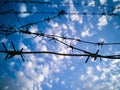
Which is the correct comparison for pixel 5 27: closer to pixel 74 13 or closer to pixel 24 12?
pixel 24 12

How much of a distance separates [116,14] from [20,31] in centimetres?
453

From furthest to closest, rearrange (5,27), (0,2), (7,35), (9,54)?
(0,2)
(5,27)
(7,35)
(9,54)

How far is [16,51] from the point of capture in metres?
3.69

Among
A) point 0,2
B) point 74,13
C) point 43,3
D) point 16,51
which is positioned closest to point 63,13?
point 74,13

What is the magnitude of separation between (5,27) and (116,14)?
5180 mm

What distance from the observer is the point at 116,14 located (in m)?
7.92

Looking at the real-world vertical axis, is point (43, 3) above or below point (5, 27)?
above

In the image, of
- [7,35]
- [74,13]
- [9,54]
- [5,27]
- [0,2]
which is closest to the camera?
[9,54]

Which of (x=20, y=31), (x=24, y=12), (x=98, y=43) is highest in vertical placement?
(x=24, y=12)

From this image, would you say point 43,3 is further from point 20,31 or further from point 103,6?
point 103,6

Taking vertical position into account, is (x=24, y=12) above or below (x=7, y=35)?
above

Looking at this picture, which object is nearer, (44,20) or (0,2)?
(44,20)

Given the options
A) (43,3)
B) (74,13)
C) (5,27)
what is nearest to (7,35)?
(5,27)

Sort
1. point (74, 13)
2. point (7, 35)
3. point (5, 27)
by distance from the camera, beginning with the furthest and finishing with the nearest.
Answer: point (74, 13) < point (5, 27) < point (7, 35)
